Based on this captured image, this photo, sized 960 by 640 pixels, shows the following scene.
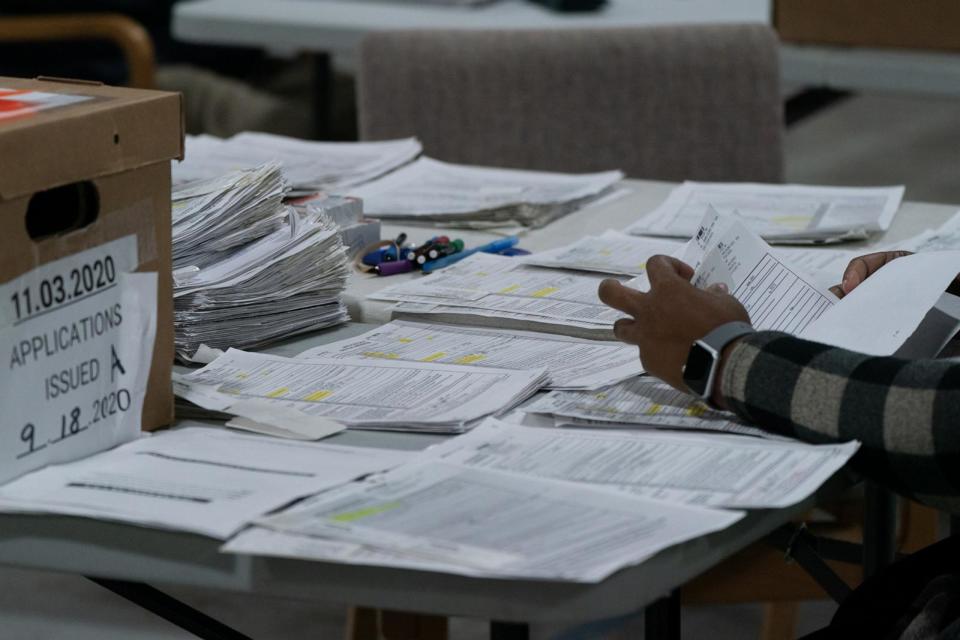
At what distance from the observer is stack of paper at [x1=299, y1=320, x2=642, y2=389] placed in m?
1.06

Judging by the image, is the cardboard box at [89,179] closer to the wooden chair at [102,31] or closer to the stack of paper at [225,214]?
the stack of paper at [225,214]

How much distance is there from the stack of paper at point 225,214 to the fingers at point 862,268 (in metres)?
0.49

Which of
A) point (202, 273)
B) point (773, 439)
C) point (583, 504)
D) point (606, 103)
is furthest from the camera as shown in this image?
point (606, 103)

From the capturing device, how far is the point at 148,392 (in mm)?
959

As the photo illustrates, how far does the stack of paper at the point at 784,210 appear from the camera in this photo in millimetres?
1487

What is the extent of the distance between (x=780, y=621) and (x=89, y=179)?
48.2 inches

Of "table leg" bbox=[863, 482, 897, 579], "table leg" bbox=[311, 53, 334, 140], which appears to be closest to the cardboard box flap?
"table leg" bbox=[863, 482, 897, 579]

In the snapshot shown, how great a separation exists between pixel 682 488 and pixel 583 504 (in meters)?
0.07

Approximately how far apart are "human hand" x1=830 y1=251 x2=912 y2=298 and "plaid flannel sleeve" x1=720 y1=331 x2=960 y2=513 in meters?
0.19

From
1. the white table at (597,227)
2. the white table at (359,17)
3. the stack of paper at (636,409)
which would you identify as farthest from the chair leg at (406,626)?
the white table at (359,17)

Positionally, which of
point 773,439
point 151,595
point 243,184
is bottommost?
point 151,595

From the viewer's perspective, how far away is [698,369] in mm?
961

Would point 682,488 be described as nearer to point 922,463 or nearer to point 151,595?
point 922,463

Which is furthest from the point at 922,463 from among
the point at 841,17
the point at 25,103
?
the point at 841,17
